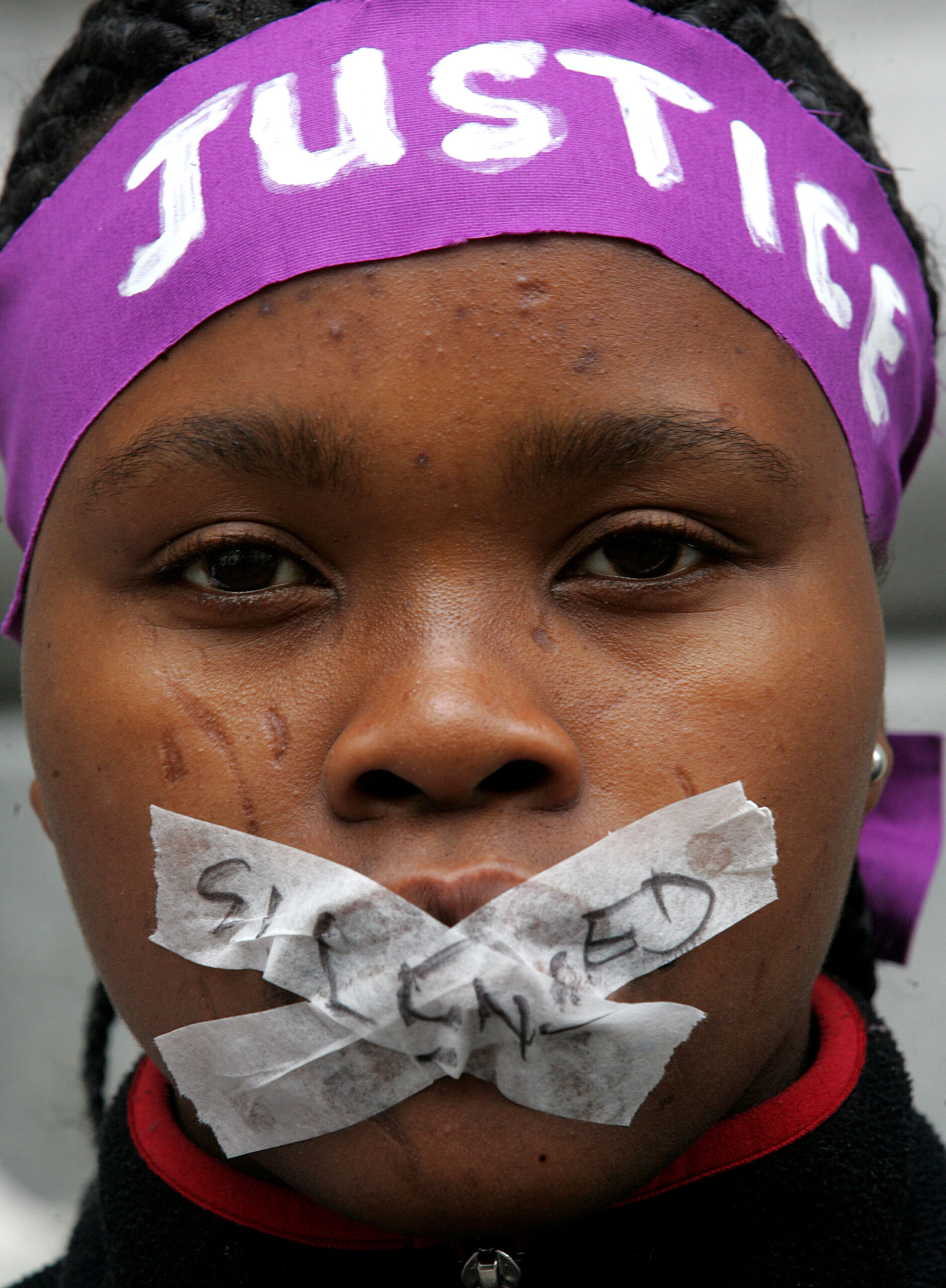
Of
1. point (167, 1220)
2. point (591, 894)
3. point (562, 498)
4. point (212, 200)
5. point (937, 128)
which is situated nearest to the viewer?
point (591, 894)

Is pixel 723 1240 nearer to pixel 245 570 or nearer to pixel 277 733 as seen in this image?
pixel 277 733

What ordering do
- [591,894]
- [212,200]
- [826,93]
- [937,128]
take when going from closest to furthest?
[591,894], [212,200], [826,93], [937,128]

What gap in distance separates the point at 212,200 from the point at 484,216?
29cm

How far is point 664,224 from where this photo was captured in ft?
4.40

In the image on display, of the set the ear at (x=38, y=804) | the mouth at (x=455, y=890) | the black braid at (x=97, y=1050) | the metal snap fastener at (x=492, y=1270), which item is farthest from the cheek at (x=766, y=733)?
the black braid at (x=97, y=1050)

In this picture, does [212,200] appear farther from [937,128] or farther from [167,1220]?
[937,128]

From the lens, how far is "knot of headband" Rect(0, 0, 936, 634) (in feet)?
4.35

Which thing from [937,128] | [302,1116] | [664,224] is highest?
[664,224]

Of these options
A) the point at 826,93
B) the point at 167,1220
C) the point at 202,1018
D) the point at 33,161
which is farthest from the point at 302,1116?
the point at 826,93

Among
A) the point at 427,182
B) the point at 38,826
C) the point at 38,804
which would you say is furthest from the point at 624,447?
the point at 38,826

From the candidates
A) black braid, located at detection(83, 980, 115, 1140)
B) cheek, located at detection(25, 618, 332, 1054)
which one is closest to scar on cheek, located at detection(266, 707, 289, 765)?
cheek, located at detection(25, 618, 332, 1054)

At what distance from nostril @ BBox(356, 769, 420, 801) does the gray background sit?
1.38m

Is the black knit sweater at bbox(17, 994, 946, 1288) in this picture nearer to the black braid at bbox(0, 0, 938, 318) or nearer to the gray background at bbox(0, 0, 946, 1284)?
the gray background at bbox(0, 0, 946, 1284)

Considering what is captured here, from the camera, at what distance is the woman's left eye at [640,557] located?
1.32 m
